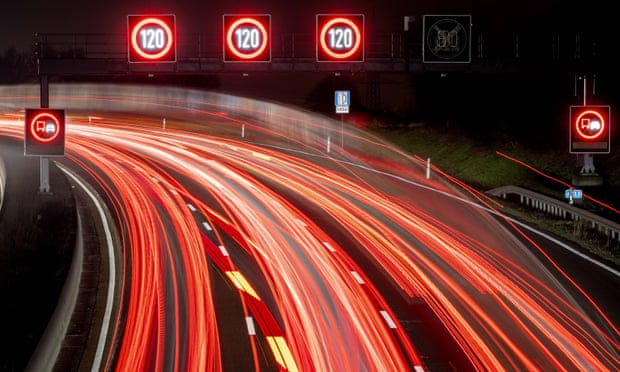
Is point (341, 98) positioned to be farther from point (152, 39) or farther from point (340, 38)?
point (152, 39)

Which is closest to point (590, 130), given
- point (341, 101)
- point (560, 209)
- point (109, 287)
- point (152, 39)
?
point (560, 209)

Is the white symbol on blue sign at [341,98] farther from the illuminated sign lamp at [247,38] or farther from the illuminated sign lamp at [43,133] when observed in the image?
the illuminated sign lamp at [43,133]

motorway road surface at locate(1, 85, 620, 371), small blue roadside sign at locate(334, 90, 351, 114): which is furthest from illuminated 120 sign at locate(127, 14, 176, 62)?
small blue roadside sign at locate(334, 90, 351, 114)

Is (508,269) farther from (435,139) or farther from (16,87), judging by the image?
(16,87)

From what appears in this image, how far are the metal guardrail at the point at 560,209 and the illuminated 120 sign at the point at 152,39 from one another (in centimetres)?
1268

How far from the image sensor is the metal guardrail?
79.9ft

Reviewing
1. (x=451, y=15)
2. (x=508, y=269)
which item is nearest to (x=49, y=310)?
(x=508, y=269)

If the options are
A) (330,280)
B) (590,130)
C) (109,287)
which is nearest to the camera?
(330,280)

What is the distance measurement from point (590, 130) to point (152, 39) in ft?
39.3

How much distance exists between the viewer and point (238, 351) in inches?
594

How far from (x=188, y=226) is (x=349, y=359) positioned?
508 inches

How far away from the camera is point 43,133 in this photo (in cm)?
2616

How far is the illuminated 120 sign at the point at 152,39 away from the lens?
78.8 ft

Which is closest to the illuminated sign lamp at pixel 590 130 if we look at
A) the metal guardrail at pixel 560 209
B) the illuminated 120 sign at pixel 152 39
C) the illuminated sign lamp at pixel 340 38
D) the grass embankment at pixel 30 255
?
the metal guardrail at pixel 560 209
